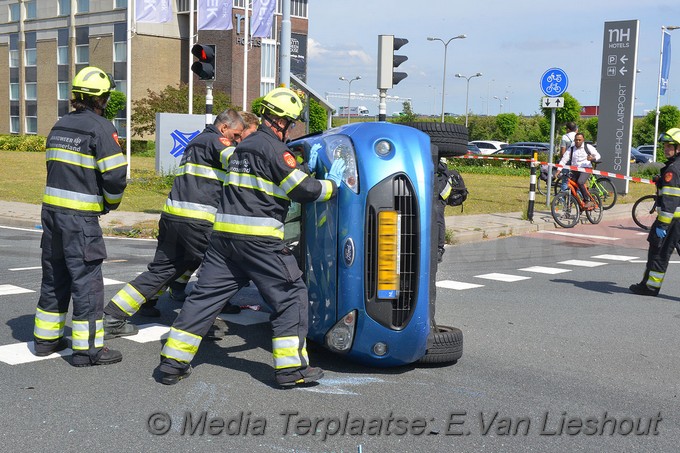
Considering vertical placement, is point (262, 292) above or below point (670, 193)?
below

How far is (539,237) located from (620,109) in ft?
34.2

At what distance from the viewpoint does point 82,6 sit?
6075 cm

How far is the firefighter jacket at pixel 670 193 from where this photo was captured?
880 centimetres

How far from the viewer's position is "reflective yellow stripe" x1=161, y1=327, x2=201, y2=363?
509cm

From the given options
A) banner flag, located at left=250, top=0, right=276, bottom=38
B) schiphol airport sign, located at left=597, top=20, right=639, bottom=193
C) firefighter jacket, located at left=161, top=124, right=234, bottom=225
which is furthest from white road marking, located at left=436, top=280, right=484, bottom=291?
banner flag, located at left=250, top=0, right=276, bottom=38

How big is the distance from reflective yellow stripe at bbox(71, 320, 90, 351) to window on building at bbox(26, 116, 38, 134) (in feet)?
213

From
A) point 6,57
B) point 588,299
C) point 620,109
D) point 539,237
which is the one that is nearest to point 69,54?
point 6,57

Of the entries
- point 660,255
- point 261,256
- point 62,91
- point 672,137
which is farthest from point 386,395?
point 62,91

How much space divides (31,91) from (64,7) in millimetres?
8078

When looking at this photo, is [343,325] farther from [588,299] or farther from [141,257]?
[141,257]

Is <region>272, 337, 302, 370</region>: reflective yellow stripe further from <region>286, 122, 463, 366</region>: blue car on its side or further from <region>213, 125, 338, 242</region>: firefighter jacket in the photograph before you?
<region>213, 125, 338, 242</region>: firefighter jacket

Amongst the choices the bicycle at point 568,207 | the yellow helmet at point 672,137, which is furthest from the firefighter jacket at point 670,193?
the bicycle at point 568,207

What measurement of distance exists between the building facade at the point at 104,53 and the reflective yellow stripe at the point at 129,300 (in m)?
49.2

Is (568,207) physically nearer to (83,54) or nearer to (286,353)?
(286,353)
